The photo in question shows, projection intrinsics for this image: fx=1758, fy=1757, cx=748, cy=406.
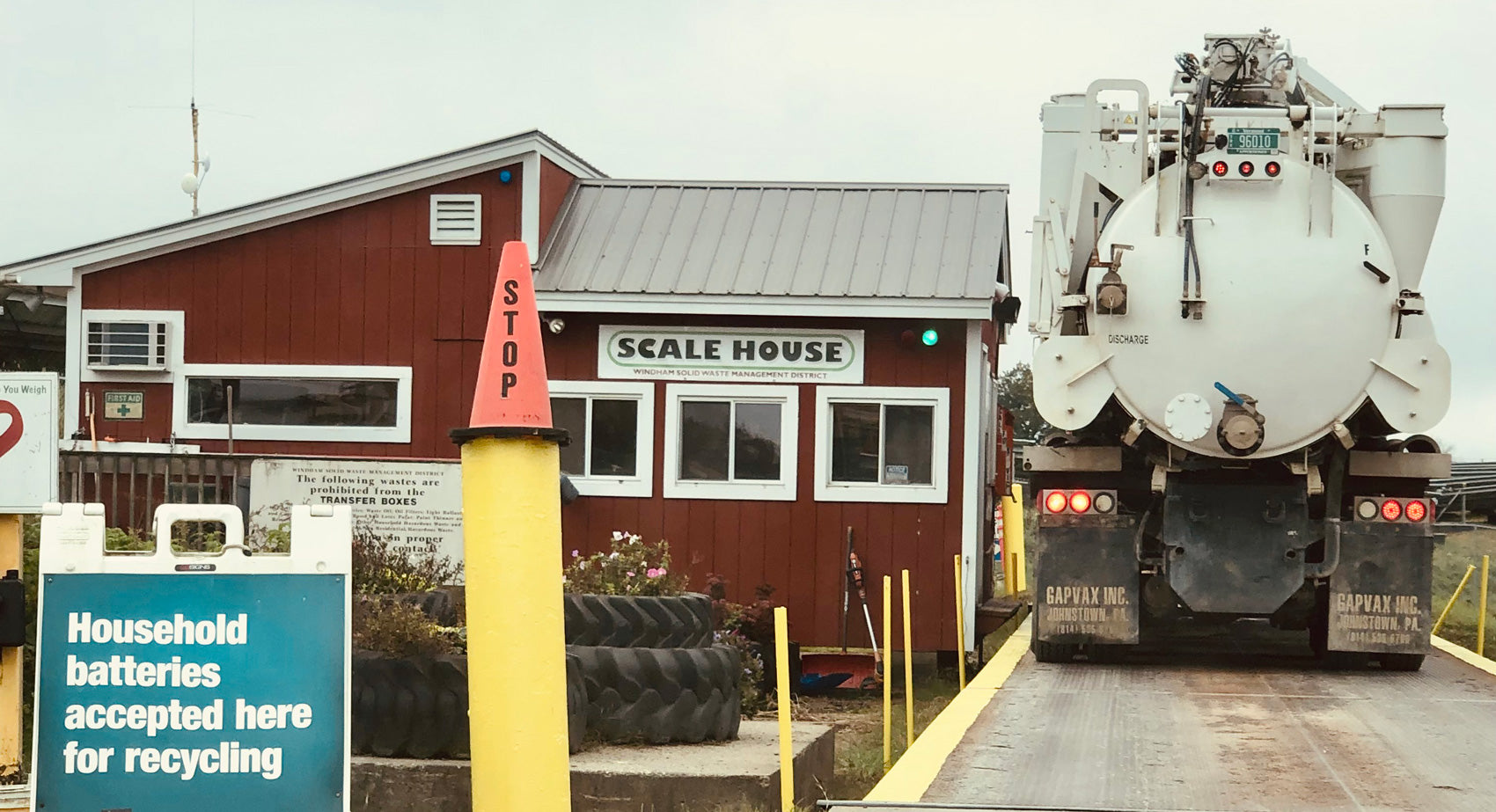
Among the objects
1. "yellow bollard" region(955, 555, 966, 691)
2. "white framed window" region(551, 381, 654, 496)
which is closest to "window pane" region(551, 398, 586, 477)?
"white framed window" region(551, 381, 654, 496)

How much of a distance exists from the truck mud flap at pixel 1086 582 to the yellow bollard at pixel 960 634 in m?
1.60

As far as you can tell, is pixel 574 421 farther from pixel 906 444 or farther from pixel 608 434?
pixel 906 444

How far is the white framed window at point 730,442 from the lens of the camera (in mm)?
16047

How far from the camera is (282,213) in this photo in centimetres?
1670

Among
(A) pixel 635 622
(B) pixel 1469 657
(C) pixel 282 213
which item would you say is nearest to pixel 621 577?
(A) pixel 635 622

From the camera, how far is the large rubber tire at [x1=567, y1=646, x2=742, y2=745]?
30.0ft

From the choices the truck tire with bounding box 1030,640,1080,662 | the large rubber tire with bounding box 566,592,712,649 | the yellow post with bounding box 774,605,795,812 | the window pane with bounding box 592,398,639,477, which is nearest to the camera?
the yellow post with bounding box 774,605,795,812

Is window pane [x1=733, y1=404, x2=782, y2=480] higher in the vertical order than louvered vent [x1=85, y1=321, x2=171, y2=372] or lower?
lower

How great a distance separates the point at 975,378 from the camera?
15.8 m

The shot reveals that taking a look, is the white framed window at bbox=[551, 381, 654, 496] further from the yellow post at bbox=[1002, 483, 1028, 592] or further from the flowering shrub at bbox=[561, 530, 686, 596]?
the yellow post at bbox=[1002, 483, 1028, 592]

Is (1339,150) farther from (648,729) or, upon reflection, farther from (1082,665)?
(648,729)

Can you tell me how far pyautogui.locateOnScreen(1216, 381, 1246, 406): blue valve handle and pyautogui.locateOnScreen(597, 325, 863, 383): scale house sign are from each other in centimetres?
520

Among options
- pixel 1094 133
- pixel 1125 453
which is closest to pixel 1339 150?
pixel 1094 133

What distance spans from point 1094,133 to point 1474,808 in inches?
245
